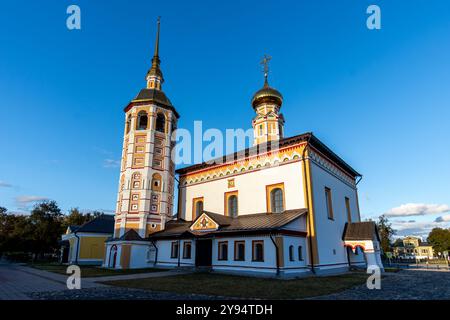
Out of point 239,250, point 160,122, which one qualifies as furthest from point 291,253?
point 160,122

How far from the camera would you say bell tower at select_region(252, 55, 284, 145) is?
89.7 ft

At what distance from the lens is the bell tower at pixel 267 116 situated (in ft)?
89.7

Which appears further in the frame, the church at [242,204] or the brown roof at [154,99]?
the brown roof at [154,99]

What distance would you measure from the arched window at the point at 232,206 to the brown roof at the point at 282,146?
299 cm

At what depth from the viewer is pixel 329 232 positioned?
1959 centimetres

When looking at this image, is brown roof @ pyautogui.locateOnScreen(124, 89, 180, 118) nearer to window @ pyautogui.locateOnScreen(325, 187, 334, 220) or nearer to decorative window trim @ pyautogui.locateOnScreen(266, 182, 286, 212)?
decorative window trim @ pyautogui.locateOnScreen(266, 182, 286, 212)

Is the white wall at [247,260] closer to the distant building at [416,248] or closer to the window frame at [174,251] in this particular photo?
the window frame at [174,251]

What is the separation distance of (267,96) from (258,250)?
630 inches

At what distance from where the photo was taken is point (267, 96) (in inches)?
1088

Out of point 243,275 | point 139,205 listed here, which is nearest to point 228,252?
point 243,275

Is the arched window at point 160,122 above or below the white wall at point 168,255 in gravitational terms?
above

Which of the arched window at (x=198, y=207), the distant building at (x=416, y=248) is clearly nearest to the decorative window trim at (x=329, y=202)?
the arched window at (x=198, y=207)

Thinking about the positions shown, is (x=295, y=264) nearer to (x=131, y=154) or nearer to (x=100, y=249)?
(x=131, y=154)

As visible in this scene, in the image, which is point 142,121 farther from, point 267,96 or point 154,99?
point 267,96
